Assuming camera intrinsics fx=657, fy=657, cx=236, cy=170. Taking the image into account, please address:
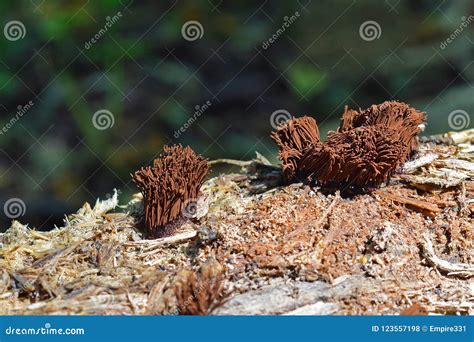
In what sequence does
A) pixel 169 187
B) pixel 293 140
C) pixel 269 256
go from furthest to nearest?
pixel 293 140 → pixel 169 187 → pixel 269 256

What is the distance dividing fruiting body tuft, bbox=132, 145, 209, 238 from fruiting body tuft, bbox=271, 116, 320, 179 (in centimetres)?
28

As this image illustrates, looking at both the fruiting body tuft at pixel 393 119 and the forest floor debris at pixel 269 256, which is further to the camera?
the fruiting body tuft at pixel 393 119

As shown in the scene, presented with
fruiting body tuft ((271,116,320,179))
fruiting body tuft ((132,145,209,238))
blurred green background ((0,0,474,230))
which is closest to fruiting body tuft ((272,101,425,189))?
fruiting body tuft ((271,116,320,179))

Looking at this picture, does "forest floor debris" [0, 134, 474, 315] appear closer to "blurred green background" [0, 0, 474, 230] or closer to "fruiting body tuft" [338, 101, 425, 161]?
"fruiting body tuft" [338, 101, 425, 161]

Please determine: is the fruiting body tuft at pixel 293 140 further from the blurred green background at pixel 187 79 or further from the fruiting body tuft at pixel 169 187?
the blurred green background at pixel 187 79

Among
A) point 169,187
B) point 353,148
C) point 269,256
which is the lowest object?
point 269,256

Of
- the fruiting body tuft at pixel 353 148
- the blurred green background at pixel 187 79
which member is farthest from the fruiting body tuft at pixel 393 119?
the blurred green background at pixel 187 79

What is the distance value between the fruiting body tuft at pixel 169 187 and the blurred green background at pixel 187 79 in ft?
6.10

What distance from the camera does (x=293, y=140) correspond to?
7.80 ft

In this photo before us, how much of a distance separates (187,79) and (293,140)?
6.99ft

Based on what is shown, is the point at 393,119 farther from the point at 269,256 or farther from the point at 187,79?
the point at 187,79

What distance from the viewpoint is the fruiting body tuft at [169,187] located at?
221 centimetres

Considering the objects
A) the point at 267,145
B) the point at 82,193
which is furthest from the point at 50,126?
the point at 267,145

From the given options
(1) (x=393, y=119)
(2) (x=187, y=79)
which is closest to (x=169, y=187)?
(1) (x=393, y=119)
